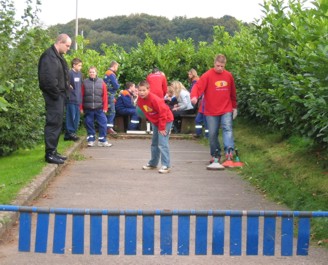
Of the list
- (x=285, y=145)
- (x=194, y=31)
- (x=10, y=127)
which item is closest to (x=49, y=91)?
(x=10, y=127)

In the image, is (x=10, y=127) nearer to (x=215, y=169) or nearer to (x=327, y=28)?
(x=215, y=169)

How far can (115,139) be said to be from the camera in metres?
19.3

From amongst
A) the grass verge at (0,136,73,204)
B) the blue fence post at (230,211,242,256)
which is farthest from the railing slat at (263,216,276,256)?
the grass verge at (0,136,73,204)

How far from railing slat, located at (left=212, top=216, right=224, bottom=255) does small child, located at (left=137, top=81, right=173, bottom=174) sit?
6.50 metres

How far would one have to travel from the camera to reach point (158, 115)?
40.4ft

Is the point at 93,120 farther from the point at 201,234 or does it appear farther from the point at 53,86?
the point at 201,234

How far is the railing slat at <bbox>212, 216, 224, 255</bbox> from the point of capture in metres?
5.56

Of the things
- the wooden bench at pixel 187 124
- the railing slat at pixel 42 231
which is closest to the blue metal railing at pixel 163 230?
the railing slat at pixel 42 231

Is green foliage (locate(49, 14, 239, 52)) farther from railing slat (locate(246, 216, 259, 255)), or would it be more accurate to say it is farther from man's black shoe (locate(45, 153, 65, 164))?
railing slat (locate(246, 216, 259, 255))

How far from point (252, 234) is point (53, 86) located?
6927 mm

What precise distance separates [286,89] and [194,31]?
45.7 meters

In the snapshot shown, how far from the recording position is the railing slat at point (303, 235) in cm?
559

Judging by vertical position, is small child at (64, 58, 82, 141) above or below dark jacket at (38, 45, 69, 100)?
below

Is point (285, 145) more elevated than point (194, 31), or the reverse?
point (194, 31)
